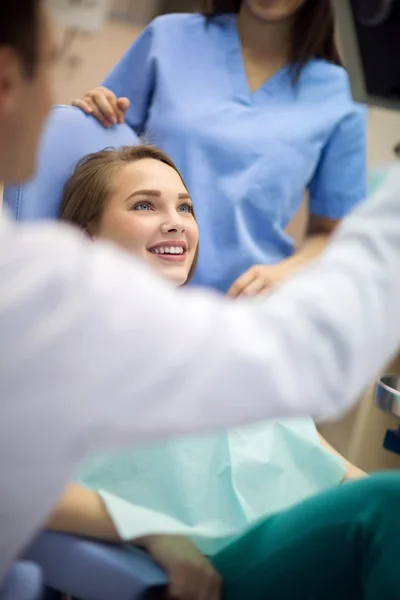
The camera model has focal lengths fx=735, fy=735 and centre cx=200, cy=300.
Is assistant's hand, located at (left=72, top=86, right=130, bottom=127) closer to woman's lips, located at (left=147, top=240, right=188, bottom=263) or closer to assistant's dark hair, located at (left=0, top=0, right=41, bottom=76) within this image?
woman's lips, located at (left=147, top=240, right=188, bottom=263)

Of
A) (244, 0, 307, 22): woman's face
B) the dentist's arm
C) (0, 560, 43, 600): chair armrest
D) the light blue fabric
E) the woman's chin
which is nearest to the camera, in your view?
the dentist's arm

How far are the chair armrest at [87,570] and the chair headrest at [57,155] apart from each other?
524mm

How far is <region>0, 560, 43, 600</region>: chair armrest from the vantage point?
54cm

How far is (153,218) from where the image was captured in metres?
1.04

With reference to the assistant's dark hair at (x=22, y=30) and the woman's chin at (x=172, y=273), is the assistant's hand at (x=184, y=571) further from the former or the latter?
the assistant's dark hair at (x=22, y=30)

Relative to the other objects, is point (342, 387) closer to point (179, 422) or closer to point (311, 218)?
point (179, 422)

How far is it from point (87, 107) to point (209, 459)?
621mm

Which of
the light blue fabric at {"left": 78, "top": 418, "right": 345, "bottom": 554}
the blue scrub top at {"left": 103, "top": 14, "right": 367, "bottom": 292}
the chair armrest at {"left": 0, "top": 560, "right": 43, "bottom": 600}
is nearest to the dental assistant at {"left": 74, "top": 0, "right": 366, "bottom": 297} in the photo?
the blue scrub top at {"left": 103, "top": 14, "right": 367, "bottom": 292}

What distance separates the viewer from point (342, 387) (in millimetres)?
464

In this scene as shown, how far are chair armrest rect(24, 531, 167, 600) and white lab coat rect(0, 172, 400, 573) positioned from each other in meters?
0.26

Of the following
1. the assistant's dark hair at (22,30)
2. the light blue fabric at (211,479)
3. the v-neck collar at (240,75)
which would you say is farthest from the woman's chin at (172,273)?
the assistant's dark hair at (22,30)

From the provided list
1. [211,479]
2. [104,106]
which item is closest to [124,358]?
[211,479]

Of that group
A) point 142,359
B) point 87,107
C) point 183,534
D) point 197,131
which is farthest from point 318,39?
point 142,359

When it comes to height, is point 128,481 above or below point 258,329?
below
